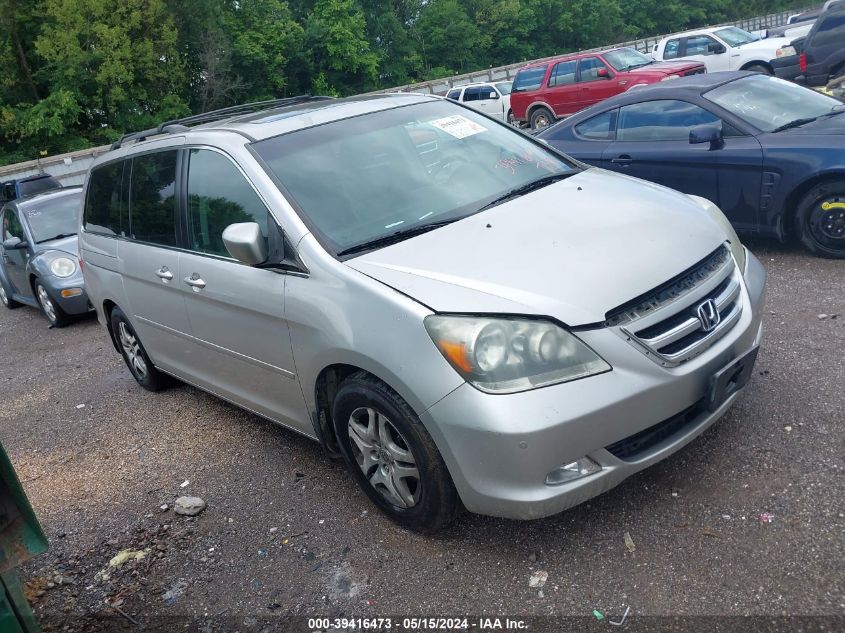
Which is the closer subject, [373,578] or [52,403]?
[373,578]

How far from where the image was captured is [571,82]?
19.1m

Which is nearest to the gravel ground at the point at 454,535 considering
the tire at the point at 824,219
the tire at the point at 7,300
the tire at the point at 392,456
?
the tire at the point at 392,456

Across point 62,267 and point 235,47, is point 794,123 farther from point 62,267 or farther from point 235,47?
point 235,47

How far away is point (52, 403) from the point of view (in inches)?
246

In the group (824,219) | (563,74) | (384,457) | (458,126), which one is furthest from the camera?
(563,74)

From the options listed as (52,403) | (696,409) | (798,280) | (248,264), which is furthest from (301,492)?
(798,280)

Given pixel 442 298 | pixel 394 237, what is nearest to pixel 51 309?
pixel 394 237

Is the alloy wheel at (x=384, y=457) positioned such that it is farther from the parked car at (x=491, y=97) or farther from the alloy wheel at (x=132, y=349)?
the parked car at (x=491, y=97)

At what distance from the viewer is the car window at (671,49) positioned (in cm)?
2098

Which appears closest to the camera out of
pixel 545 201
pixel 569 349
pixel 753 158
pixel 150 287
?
pixel 569 349

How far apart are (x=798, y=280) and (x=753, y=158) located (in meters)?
1.10

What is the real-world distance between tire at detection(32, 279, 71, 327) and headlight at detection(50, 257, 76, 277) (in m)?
0.27

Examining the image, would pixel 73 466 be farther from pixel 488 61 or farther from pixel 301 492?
pixel 488 61

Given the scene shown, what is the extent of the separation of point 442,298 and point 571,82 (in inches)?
689
